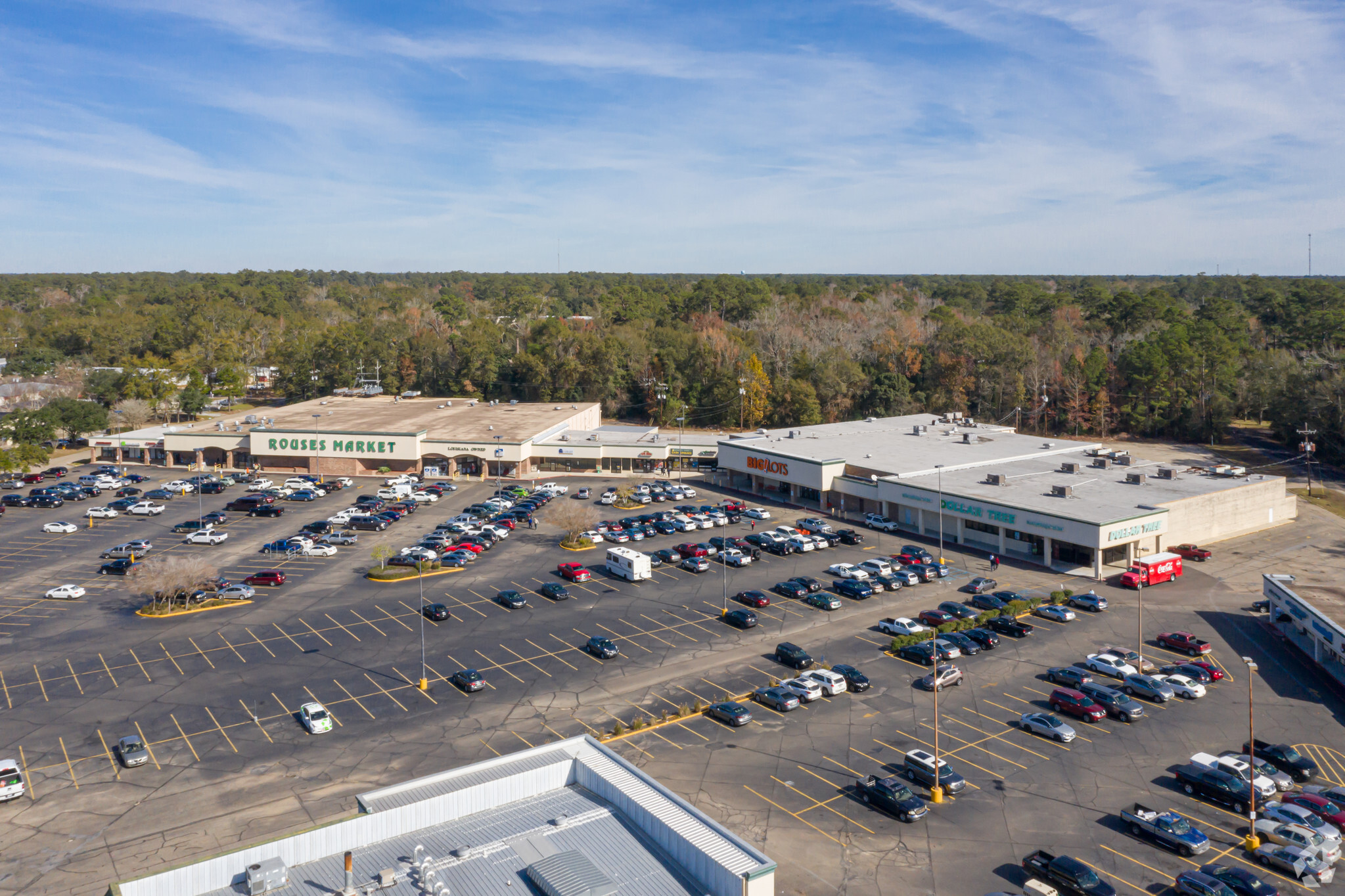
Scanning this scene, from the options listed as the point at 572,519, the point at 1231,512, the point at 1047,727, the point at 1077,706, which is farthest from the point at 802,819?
the point at 1231,512

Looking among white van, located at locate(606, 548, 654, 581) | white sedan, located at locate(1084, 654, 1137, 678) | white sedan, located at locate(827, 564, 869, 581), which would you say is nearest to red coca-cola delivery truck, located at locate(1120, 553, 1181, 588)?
white sedan, located at locate(1084, 654, 1137, 678)

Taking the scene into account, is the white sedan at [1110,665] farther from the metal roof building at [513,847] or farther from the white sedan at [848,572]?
the metal roof building at [513,847]

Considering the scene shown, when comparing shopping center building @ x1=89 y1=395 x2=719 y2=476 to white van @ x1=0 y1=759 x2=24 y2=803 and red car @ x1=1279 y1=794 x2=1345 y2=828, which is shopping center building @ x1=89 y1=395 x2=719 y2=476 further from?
red car @ x1=1279 y1=794 x2=1345 y2=828

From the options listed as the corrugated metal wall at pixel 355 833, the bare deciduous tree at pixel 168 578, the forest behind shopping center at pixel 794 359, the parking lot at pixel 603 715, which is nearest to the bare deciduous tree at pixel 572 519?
the parking lot at pixel 603 715

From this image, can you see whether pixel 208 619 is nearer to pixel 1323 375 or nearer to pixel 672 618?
pixel 672 618

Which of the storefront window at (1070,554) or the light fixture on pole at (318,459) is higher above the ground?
the light fixture on pole at (318,459)
